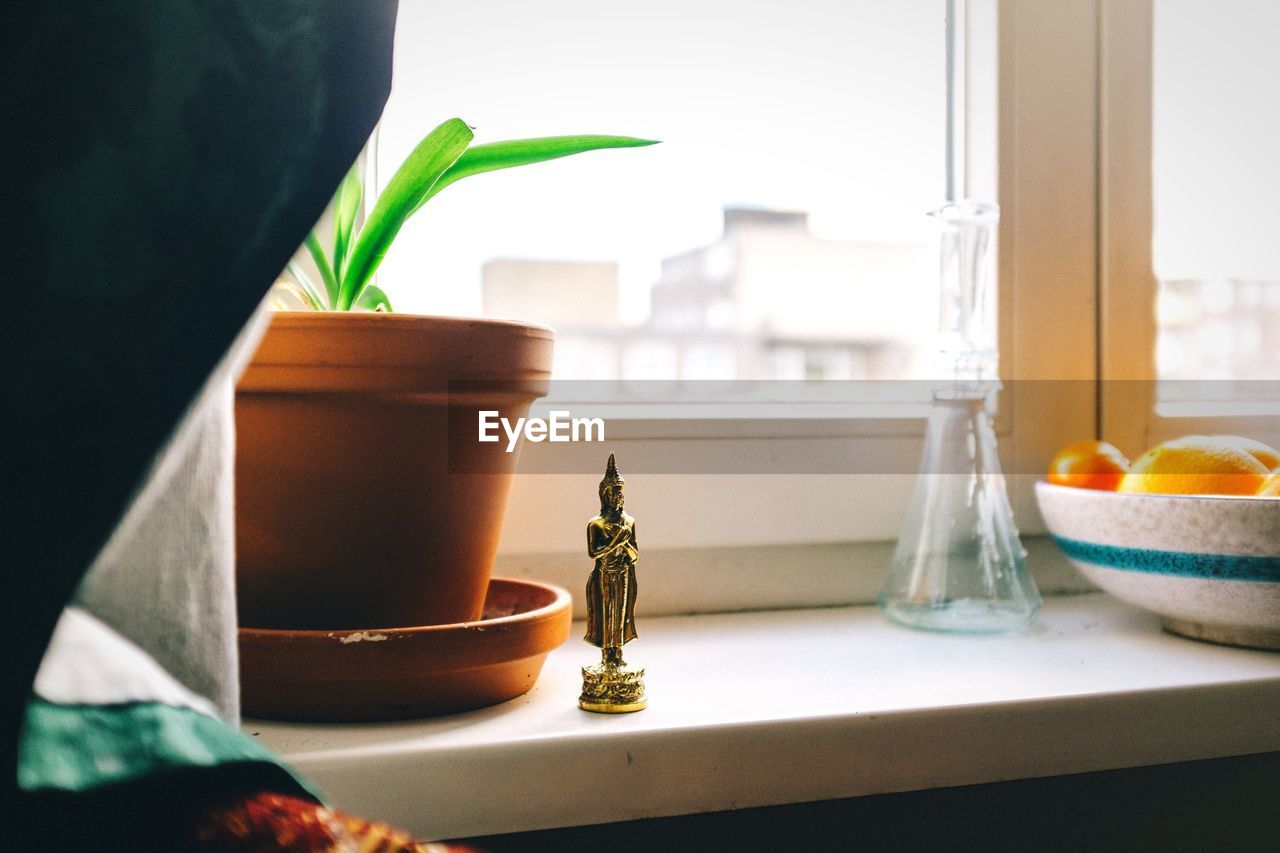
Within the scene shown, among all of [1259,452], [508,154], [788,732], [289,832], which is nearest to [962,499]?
[1259,452]

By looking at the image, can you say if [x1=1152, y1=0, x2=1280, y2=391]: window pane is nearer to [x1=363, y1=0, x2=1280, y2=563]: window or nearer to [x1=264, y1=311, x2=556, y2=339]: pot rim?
[x1=363, y1=0, x2=1280, y2=563]: window

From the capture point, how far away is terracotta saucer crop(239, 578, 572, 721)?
0.44m

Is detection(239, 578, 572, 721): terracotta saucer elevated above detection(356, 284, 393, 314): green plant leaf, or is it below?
below

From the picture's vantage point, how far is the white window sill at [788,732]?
428 millimetres

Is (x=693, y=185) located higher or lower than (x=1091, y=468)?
higher

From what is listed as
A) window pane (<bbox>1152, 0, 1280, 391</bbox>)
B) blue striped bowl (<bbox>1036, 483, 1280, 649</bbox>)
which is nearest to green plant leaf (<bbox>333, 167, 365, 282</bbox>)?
blue striped bowl (<bbox>1036, 483, 1280, 649</bbox>)

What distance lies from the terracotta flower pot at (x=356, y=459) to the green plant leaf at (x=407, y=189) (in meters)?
0.07

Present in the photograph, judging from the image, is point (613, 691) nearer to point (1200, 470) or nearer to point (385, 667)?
point (385, 667)

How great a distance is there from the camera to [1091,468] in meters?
0.72

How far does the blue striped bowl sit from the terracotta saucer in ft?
1.35

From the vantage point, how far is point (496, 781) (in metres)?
0.43

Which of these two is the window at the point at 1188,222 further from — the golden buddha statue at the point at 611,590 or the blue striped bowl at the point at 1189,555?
the golden buddha statue at the point at 611,590

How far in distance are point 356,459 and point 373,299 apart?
138 mm

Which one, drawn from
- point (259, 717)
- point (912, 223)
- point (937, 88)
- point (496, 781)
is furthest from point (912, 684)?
point (937, 88)
